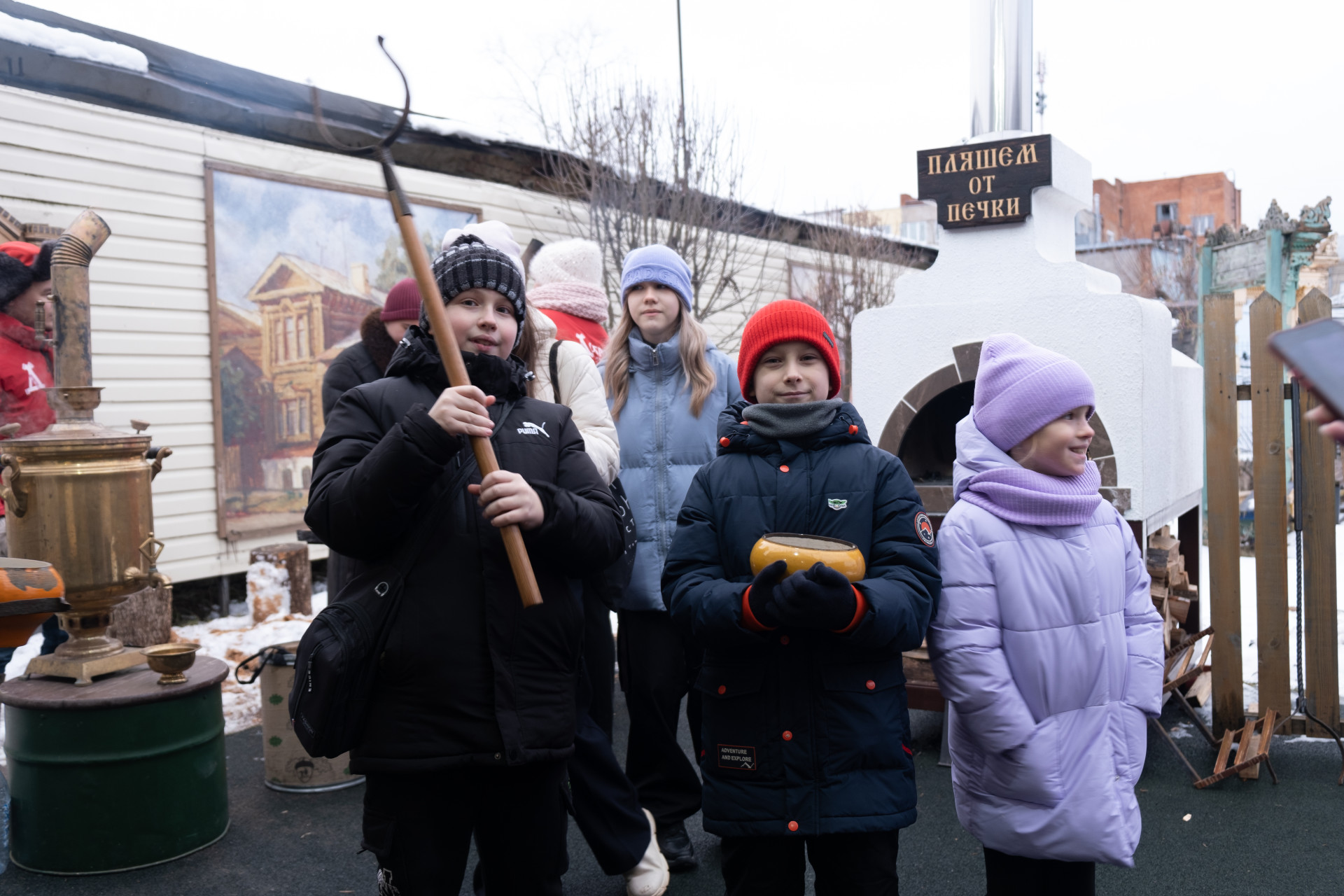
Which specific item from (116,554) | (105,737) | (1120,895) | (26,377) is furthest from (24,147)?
(1120,895)

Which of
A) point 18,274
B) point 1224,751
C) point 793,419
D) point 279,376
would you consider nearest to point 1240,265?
point 1224,751

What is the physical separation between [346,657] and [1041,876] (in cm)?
179

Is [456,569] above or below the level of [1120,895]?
above

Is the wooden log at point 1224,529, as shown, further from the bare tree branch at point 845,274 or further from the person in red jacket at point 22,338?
the bare tree branch at point 845,274

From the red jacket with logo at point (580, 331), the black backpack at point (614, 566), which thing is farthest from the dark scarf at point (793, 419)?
the red jacket with logo at point (580, 331)

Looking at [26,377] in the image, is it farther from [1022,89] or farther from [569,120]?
[569,120]

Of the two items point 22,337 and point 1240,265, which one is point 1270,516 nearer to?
point 22,337

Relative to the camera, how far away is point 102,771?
3406mm

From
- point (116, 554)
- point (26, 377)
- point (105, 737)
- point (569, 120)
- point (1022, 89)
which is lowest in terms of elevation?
point (105, 737)

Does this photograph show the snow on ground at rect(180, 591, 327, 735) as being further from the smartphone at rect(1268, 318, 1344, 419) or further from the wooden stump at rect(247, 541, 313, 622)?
the smartphone at rect(1268, 318, 1344, 419)

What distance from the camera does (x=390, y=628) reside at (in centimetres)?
200

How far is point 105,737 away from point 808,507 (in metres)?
2.63

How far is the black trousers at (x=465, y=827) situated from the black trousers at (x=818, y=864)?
423mm

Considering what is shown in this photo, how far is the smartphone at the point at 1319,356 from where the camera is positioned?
1457mm
